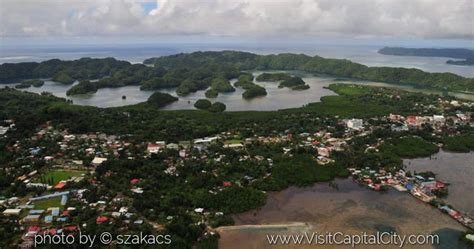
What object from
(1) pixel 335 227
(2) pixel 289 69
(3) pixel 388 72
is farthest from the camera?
(2) pixel 289 69

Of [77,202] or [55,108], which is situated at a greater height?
[55,108]

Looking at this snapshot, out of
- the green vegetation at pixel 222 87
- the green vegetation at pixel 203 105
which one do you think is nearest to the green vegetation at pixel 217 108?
the green vegetation at pixel 203 105

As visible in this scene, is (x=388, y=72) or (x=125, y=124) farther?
(x=388, y=72)

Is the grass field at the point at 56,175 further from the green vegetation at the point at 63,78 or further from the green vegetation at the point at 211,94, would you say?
the green vegetation at the point at 63,78

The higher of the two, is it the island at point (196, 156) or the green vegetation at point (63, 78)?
the green vegetation at point (63, 78)

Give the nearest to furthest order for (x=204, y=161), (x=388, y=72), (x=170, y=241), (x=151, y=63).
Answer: (x=170, y=241) → (x=204, y=161) → (x=388, y=72) → (x=151, y=63)

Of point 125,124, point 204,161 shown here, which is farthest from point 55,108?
point 204,161

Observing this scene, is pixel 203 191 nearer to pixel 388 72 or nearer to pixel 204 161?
pixel 204 161
